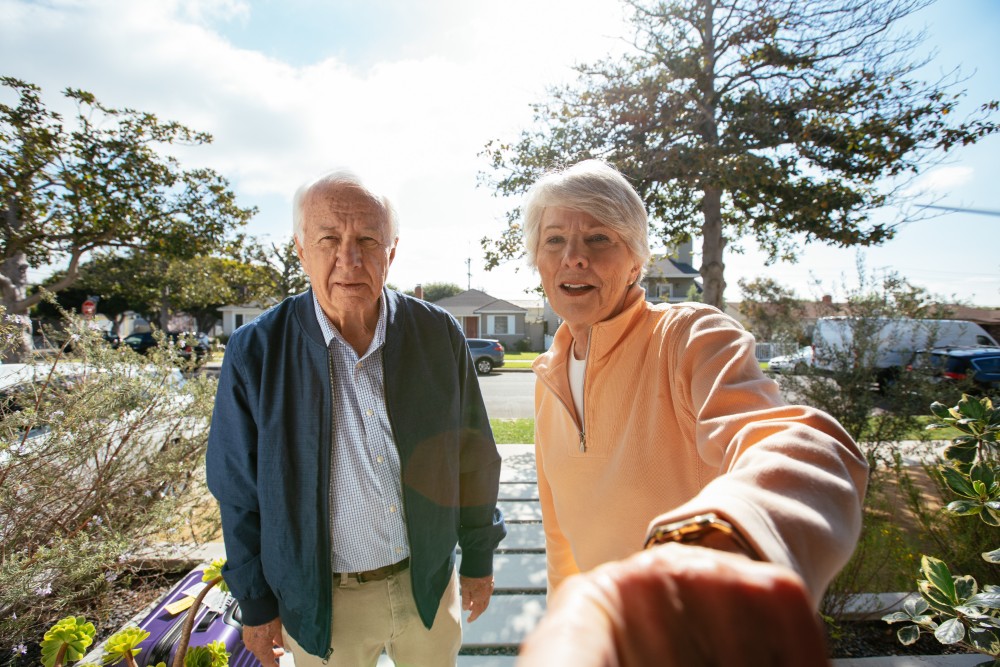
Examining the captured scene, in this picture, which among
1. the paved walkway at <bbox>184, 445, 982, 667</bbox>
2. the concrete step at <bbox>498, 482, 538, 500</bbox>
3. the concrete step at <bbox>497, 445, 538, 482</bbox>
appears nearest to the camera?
the paved walkway at <bbox>184, 445, 982, 667</bbox>

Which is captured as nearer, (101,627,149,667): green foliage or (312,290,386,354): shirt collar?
(101,627,149,667): green foliage

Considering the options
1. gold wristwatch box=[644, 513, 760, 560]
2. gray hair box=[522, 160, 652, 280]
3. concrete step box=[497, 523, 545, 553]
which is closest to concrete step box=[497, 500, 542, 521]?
concrete step box=[497, 523, 545, 553]

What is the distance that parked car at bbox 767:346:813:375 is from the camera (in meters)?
5.76

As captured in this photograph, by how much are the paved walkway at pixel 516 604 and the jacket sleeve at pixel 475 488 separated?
2.33 ft

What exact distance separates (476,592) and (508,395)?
12.7m

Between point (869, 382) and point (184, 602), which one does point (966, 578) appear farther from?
point (869, 382)

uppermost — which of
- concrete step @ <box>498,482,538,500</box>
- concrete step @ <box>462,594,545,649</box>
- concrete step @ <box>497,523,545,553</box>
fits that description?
concrete step @ <box>498,482,538,500</box>

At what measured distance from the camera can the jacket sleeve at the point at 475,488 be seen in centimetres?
196

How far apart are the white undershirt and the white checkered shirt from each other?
651 millimetres

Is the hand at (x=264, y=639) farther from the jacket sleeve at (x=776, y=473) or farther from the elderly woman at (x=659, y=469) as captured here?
the jacket sleeve at (x=776, y=473)

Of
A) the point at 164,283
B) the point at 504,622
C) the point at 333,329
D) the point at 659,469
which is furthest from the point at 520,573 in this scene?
the point at 164,283

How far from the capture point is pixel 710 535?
44cm

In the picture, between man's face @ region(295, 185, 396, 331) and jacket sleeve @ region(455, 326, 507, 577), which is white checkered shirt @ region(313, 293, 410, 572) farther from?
jacket sleeve @ region(455, 326, 507, 577)

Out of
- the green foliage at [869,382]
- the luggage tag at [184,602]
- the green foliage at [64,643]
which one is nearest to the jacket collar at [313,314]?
the green foliage at [64,643]
